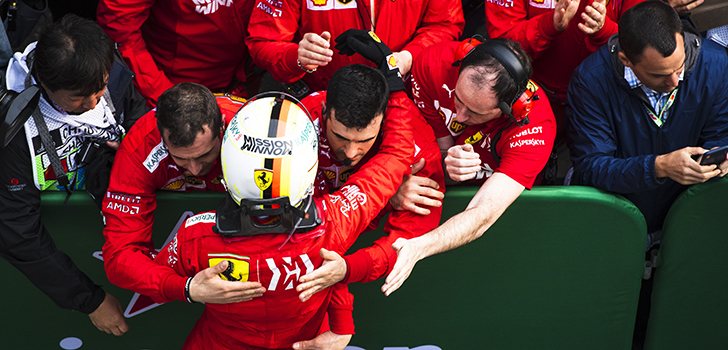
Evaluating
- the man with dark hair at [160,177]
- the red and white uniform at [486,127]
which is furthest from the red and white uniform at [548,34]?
the man with dark hair at [160,177]

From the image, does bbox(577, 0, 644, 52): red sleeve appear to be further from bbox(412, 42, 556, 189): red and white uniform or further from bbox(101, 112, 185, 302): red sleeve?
bbox(101, 112, 185, 302): red sleeve

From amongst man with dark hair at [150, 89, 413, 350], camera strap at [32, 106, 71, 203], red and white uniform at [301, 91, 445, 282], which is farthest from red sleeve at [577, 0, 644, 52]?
camera strap at [32, 106, 71, 203]

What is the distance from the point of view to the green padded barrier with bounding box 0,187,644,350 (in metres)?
4.20

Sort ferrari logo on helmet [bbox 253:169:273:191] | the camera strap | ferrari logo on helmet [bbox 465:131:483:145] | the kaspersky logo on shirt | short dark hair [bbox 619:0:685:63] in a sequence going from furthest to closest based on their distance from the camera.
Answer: the kaspersky logo on shirt → ferrari logo on helmet [bbox 465:131:483:145] → short dark hair [bbox 619:0:685:63] → the camera strap → ferrari logo on helmet [bbox 253:169:273:191]

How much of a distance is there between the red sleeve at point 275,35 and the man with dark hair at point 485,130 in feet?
2.31

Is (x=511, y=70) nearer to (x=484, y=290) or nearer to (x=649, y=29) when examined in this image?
(x=649, y=29)

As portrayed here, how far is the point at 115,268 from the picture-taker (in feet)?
12.5

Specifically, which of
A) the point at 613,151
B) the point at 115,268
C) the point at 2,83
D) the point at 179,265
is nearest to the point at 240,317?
the point at 179,265

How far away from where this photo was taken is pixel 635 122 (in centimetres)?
429

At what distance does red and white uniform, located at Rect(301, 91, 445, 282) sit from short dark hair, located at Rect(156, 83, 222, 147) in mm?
528

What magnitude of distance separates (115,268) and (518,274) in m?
1.85

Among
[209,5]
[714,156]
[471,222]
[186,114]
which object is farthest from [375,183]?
[209,5]

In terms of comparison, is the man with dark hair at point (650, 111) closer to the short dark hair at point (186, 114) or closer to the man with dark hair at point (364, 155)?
the man with dark hair at point (364, 155)

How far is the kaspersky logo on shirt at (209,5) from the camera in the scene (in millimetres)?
4855
